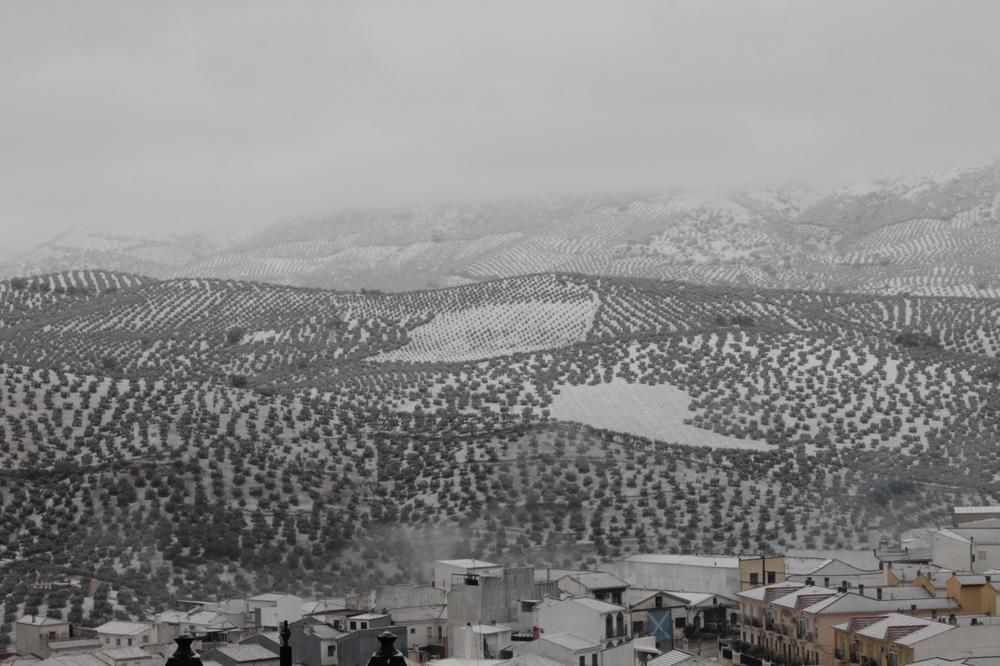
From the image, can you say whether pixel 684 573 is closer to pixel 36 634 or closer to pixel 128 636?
pixel 128 636

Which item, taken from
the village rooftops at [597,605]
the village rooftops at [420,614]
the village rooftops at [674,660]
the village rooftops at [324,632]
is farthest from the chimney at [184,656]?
the village rooftops at [420,614]

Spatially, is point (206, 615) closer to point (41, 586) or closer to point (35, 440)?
point (41, 586)

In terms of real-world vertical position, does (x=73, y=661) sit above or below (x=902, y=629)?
below

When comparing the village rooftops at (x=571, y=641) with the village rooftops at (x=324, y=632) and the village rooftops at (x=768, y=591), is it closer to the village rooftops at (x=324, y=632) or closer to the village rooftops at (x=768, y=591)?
the village rooftops at (x=324, y=632)

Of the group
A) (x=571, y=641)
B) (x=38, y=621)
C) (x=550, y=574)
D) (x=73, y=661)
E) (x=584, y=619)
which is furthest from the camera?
(x=550, y=574)

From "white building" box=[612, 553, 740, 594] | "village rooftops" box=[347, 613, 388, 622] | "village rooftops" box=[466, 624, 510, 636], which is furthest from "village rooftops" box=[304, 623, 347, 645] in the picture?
"white building" box=[612, 553, 740, 594]

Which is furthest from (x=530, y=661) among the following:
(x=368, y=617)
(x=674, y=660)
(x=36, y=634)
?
(x=36, y=634)

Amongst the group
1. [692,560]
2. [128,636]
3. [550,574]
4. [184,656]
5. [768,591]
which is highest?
[184,656]

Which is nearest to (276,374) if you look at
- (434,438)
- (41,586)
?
(434,438)
